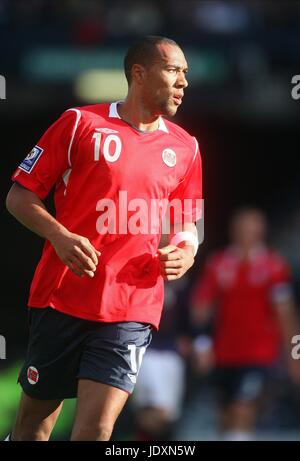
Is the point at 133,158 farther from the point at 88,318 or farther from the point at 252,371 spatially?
the point at 252,371

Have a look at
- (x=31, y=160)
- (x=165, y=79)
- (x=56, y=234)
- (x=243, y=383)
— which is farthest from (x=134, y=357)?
(x=243, y=383)

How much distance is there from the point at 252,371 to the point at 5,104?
244 inches

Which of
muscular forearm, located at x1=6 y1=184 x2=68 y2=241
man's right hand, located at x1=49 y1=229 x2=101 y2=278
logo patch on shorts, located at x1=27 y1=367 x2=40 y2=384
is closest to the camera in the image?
man's right hand, located at x1=49 y1=229 x2=101 y2=278

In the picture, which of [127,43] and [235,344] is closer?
[235,344]

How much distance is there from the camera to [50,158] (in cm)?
559

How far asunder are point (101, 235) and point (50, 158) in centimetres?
46

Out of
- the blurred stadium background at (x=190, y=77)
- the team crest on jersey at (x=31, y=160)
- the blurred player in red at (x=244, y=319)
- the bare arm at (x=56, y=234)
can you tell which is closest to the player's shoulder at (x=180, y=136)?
the team crest on jersey at (x=31, y=160)

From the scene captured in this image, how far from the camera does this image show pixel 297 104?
49.6 feet

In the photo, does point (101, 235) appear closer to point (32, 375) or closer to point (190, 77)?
point (32, 375)

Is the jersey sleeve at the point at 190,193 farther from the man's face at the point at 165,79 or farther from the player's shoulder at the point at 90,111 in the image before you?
the player's shoulder at the point at 90,111

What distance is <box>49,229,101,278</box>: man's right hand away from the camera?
5.29 metres

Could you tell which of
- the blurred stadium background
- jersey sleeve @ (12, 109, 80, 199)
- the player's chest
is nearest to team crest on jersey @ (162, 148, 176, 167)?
the player's chest

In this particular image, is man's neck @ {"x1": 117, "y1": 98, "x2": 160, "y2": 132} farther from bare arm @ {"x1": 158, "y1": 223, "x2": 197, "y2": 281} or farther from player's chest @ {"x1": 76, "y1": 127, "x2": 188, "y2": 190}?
bare arm @ {"x1": 158, "y1": 223, "x2": 197, "y2": 281}
